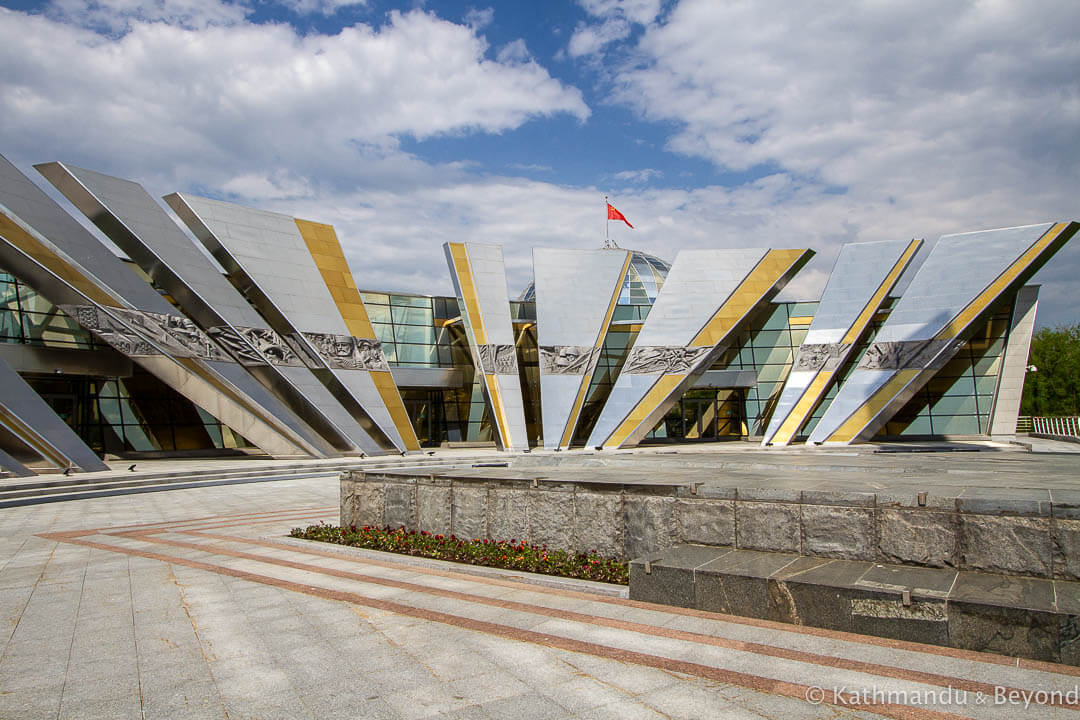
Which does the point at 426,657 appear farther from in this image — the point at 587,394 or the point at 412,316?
the point at 412,316

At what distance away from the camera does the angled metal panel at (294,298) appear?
25.9m

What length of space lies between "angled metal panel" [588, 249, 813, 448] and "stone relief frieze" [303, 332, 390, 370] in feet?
31.1

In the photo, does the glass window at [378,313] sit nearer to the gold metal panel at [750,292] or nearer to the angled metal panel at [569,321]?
the angled metal panel at [569,321]

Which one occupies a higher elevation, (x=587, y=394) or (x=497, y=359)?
(x=497, y=359)

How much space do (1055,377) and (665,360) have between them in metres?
39.1

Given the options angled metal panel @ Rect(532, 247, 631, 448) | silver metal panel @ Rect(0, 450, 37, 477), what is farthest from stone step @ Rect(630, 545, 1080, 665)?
angled metal panel @ Rect(532, 247, 631, 448)

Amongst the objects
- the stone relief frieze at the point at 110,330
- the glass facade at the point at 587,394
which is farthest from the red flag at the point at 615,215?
the stone relief frieze at the point at 110,330

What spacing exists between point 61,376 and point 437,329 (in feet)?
54.1

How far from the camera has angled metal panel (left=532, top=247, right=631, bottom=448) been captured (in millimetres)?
28703

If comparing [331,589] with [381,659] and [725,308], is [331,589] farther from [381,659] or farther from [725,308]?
[725,308]

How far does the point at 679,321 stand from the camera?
29750 mm

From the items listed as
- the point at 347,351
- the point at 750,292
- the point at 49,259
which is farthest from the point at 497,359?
the point at 49,259

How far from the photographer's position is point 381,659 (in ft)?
17.4

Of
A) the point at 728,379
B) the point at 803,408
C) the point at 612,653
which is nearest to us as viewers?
the point at 612,653
